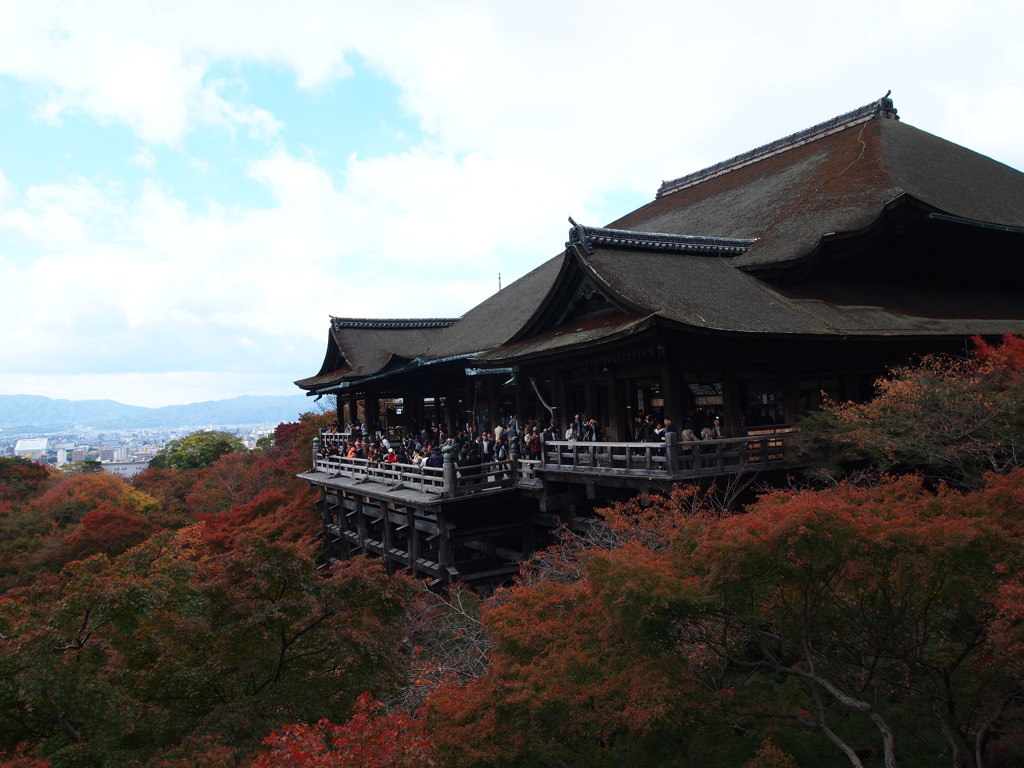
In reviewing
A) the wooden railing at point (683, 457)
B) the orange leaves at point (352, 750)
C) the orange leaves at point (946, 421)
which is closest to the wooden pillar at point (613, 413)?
the wooden railing at point (683, 457)

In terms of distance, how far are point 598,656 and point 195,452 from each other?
62803 millimetres

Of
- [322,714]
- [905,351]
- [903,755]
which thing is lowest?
[903,755]

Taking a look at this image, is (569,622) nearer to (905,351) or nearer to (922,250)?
(905,351)

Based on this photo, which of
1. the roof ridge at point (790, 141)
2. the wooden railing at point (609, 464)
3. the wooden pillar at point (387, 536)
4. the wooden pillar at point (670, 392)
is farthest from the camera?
the roof ridge at point (790, 141)

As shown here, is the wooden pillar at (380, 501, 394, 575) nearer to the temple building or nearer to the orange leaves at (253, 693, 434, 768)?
the temple building

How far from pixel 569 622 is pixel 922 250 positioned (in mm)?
15718

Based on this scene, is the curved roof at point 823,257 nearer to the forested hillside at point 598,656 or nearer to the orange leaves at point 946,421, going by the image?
the orange leaves at point 946,421

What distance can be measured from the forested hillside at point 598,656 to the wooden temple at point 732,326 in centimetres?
468

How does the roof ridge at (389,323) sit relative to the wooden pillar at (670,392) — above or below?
above

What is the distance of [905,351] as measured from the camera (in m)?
15.8

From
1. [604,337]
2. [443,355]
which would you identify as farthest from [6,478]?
[604,337]

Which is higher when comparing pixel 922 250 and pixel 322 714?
pixel 922 250

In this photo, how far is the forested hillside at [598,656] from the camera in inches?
254

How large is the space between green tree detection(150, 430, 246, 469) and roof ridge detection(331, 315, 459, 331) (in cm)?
3233
